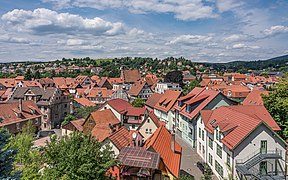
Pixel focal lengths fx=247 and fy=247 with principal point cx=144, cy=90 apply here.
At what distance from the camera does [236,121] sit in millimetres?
27234

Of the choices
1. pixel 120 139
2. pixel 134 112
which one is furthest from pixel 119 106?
pixel 120 139

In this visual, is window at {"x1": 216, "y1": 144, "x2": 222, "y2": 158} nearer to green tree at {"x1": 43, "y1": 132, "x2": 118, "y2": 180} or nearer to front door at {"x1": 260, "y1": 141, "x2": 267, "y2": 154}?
front door at {"x1": 260, "y1": 141, "x2": 267, "y2": 154}

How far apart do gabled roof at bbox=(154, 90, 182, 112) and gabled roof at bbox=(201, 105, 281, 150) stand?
1877 cm

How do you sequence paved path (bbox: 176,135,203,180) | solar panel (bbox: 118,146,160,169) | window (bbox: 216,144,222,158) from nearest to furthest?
solar panel (bbox: 118,146,160,169) < window (bbox: 216,144,222,158) < paved path (bbox: 176,135,203,180)

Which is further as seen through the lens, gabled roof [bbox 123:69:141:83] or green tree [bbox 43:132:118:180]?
gabled roof [bbox 123:69:141:83]

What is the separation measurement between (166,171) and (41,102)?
4376cm

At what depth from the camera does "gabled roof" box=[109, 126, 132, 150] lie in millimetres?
25767

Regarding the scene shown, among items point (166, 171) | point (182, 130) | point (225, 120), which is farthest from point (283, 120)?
point (166, 171)

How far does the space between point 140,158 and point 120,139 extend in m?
7.34

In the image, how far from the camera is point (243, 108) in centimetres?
3145

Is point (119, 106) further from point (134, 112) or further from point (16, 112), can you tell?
point (16, 112)

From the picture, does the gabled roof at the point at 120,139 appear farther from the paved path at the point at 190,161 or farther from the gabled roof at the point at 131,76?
the gabled roof at the point at 131,76

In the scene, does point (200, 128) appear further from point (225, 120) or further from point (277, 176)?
→ point (277, 176)

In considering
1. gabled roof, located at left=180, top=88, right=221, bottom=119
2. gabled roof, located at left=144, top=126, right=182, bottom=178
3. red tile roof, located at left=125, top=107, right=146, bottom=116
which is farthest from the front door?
red tile roof, located at left=125, top=107, right=146, bottom=116
